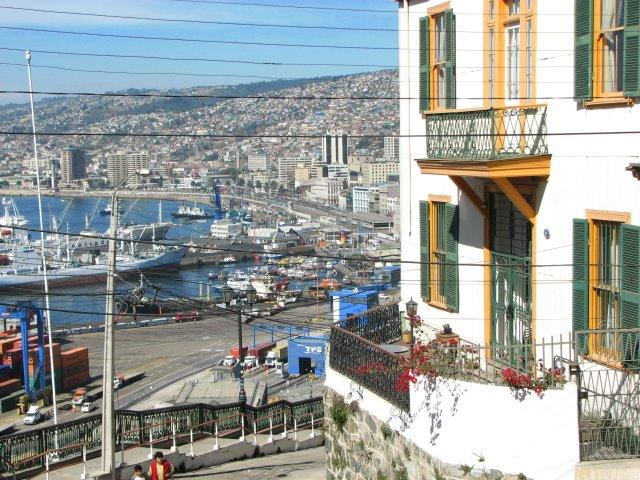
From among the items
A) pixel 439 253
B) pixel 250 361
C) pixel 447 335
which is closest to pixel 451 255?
pixel 439 253

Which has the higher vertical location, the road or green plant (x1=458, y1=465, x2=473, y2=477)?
green plant (x1=458, y1=465, x2=473, y2=477)

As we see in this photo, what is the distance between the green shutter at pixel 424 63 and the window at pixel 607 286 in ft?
12.5

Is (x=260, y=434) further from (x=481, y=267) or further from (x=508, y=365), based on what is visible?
(x=508, y=365)

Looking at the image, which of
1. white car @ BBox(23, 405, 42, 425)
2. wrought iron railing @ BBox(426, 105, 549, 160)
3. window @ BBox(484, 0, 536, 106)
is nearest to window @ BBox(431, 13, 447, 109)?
window @ BBox(484, 0, 536, 106)

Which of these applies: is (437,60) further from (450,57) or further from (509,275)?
(509,275)

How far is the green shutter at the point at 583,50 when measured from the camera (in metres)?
9.02

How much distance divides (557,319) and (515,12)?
3.13 metres

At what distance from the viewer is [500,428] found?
7.79 m

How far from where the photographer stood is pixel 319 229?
180250mm

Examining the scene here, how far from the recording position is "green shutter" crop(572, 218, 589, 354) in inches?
364

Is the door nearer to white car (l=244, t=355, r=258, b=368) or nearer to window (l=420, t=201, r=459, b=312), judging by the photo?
window (l=420, t=201, r=459, b=312)

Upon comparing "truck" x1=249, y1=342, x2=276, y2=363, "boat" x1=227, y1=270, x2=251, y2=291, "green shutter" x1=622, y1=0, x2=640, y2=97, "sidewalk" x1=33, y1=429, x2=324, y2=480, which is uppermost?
"green shutter" x1=622, y1=0, x2=640, y2=97

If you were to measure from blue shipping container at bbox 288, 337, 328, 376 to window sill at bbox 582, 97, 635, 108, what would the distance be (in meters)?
36.9

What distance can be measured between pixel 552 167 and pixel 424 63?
3.51m
